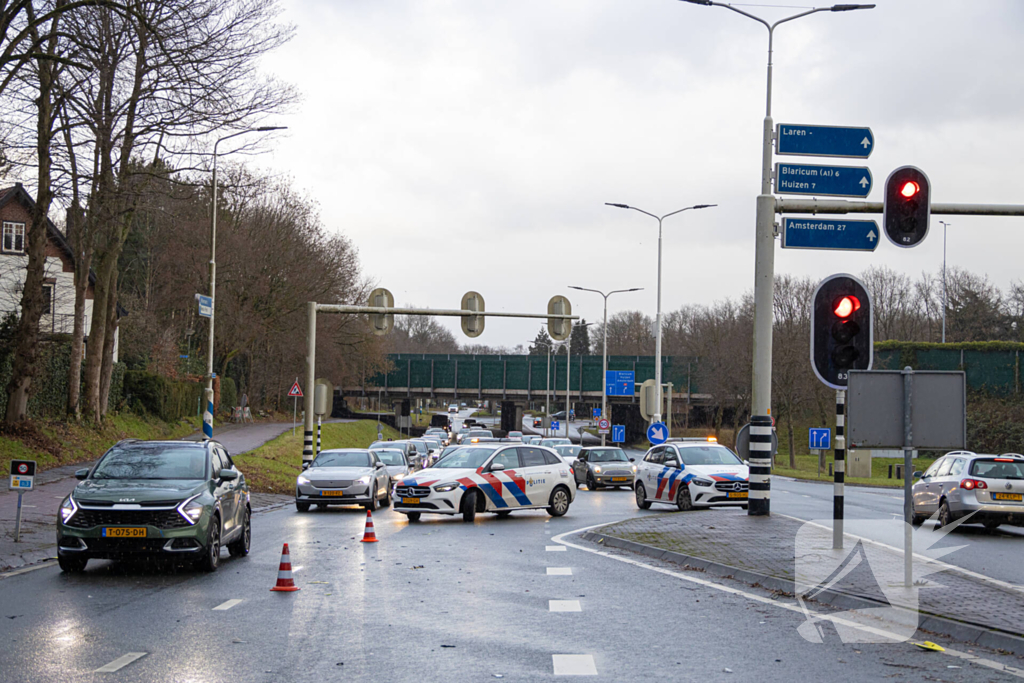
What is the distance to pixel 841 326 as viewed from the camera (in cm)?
1282

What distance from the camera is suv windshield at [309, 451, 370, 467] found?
83.1 feet

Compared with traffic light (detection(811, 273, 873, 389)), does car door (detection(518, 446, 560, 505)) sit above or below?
below

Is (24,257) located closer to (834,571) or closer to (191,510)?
(191,510)

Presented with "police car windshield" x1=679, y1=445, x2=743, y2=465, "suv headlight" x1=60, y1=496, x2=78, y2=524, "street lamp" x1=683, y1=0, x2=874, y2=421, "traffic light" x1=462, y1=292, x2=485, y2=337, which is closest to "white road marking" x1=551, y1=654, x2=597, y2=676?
"suv headlight" x1=60, y1=496, x2=78, y2=524

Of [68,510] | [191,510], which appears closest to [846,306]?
[191,510]

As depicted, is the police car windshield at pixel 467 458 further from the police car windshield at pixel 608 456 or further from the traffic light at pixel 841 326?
the police car windshield at pixel 608 456

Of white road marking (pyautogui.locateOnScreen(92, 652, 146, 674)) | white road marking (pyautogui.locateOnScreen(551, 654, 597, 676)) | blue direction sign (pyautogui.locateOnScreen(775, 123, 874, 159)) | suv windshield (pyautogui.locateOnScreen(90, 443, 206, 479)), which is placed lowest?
white road marking (pyautogui.locateOnScreen(92, 652, 146, 674))

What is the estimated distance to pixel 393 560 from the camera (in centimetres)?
1425

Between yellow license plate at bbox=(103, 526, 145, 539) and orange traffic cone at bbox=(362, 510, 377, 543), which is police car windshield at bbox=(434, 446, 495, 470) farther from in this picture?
yellow license plate at bbox=(103, 526, 145, 539)

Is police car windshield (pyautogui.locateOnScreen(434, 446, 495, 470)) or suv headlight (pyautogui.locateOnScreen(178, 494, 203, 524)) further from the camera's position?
police car windshield (pyautogui.locateOnScreen(434, 446, 495, 470))

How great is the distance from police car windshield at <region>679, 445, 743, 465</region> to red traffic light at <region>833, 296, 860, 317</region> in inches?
458

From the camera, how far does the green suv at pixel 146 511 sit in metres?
12.1

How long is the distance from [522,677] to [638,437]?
90.6 meters

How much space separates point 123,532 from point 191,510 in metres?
0.78
